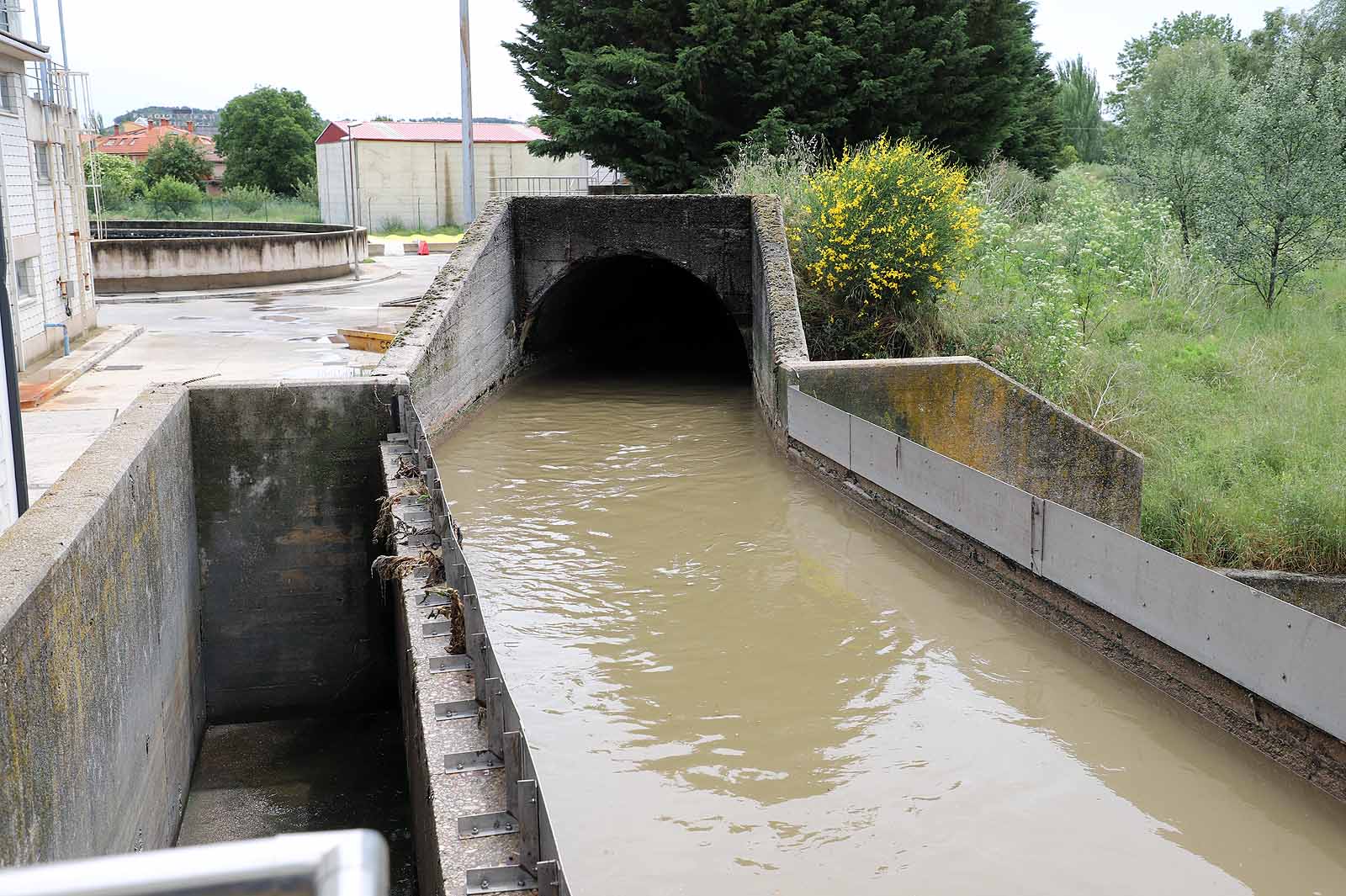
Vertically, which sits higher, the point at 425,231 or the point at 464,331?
the point at 425,231

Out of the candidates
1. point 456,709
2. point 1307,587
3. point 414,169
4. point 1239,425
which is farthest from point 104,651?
point 414,169

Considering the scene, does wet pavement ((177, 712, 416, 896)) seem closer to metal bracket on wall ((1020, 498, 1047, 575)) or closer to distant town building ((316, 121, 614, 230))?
metal bracket on wall ((1020, 498, 1047, 575))

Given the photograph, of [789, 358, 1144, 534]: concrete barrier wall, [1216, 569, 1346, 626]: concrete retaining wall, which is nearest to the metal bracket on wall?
[1216, 569, 1346, 626]: concrete retaining wall

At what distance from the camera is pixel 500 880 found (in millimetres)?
4543

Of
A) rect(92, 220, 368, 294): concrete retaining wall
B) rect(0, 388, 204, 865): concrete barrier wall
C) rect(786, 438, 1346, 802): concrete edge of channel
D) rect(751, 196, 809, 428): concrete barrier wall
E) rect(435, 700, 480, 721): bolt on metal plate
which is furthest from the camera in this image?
rect(92, 220, 368, 294): concrete retaining wall

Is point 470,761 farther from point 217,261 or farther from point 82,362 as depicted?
point 217,261

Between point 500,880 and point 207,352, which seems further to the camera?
point 207,352

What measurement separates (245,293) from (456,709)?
1076 inches

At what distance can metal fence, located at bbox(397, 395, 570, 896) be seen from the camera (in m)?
4.43

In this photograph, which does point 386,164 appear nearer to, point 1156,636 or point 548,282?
point 548,282

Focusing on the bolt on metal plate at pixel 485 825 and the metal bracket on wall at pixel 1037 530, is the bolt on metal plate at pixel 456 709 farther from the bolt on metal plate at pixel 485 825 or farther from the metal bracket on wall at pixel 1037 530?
the metal bracket on wall at pixel 1037 530

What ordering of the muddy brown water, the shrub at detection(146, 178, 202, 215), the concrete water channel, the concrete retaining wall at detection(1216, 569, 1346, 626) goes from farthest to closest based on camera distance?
the shrub at detection(146, 178, 202, 215), the concrete retaining wall at detection(1216, 569, 1346, 626), the muddy brown water, the concrete water channel

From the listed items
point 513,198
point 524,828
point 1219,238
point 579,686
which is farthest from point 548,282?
point 524,828

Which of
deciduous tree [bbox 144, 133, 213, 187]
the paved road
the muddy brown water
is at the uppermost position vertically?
deciduous tree [bbox 144, 133, 213, 187]
